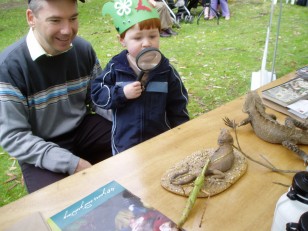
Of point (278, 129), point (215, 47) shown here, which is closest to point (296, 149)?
point (278, 129)

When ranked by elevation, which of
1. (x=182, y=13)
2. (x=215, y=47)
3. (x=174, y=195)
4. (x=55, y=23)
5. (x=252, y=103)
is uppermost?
(x=55, y=23)

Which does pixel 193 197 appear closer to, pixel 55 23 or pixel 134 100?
pixel 134 100

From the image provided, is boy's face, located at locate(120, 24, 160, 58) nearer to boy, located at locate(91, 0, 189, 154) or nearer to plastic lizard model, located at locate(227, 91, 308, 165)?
boy, located at locate(91, 0, 189, 154)

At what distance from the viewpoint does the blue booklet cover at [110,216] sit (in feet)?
3.49

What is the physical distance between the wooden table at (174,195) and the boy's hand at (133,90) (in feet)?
0.90

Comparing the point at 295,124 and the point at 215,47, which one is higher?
the point at 295,124

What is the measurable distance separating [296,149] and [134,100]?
886 millimetres

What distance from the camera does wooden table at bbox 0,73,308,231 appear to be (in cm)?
110

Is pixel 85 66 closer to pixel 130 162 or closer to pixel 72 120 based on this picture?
Result: pixel 72 120

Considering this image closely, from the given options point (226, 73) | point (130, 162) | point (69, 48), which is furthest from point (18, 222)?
point (226, 73)

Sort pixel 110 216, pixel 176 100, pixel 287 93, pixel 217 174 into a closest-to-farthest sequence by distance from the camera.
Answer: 1. pixel 110 216
2. pixel 217 174
3. pixel 287 93
4. pixel 176 100

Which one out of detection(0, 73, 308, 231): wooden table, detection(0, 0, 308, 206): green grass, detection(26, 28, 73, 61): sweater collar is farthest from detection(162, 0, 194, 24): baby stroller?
detection(0, 73, 308, 231): wooden table

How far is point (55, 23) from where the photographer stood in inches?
68.4

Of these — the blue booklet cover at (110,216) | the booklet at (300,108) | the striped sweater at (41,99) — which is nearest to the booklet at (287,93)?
the booklet at (300,108)
